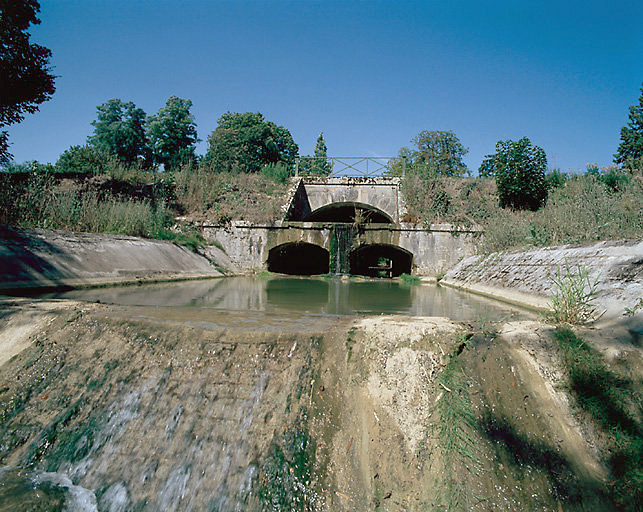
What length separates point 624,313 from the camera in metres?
2.79

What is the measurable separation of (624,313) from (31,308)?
5.33 m

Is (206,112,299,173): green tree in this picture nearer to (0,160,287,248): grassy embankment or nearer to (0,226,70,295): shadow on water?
(0,160,287,248): grassy embankment

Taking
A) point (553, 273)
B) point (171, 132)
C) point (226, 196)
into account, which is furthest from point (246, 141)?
point (553, 273)

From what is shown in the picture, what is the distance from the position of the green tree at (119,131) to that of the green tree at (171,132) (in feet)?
4.70

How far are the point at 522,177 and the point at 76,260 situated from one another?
48.3 ft

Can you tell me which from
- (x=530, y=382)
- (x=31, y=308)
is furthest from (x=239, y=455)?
(x=31, y=308)

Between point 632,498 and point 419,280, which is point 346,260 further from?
point 632,498

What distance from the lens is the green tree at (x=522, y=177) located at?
1364 cm

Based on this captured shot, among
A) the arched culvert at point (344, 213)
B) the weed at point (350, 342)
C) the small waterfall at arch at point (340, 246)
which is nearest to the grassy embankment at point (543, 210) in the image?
the small waterfall at arch at point (340, 246)

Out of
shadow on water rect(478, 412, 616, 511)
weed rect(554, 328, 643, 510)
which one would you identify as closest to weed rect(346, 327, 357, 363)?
shadow on water rect(478, 412, 616, 511)

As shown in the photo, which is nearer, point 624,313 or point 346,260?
point 624,313

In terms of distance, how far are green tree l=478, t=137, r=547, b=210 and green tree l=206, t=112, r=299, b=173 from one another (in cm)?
3264

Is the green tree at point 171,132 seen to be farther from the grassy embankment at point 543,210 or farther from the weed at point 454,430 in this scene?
the weed at point 454,430

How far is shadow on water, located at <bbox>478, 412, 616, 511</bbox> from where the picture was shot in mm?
1694
